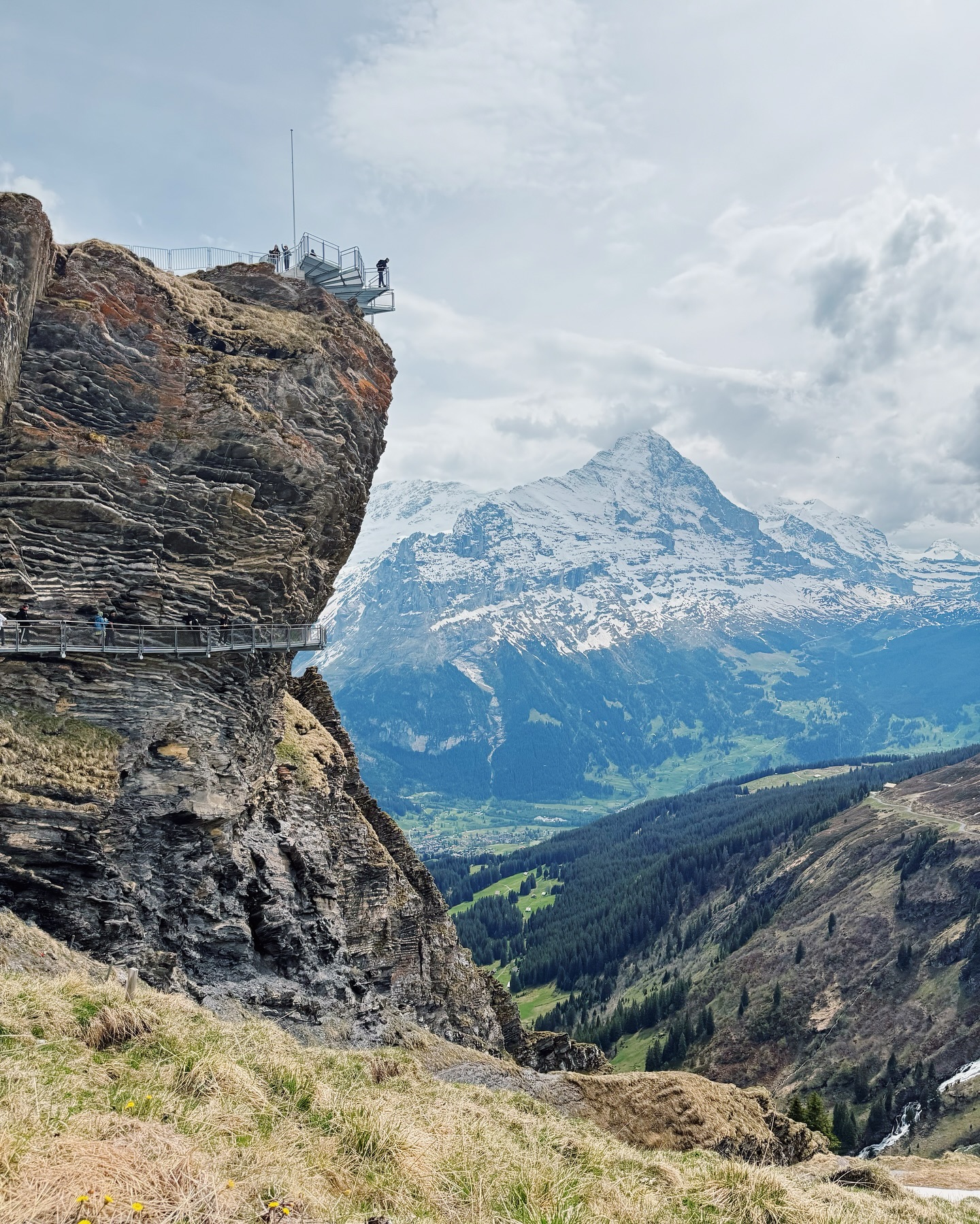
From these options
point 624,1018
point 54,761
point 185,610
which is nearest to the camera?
point 54,761

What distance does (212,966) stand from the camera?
32.0m

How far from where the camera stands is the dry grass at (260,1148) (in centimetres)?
1000

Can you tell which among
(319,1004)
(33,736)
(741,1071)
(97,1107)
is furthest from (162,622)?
(741,1071)

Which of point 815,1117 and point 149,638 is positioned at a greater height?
point 149,638

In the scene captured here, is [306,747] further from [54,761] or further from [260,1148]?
[260,1148]

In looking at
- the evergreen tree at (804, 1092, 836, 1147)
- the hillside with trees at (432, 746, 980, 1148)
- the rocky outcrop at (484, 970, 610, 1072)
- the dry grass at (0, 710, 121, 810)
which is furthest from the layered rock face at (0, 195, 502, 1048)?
the hillside with trees at (432, 746, 980, 1148)

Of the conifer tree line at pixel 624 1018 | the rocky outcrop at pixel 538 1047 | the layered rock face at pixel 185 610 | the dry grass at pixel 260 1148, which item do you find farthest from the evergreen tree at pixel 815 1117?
the conifer tree line at pixel 624 1018

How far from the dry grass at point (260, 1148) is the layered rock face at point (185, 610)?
9520 millimetres

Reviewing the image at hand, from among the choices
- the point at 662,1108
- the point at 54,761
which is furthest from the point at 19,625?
the point at 662,1108

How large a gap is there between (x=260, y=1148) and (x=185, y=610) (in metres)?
25.7

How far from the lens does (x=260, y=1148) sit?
40.5 ft

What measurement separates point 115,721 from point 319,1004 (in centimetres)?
1449

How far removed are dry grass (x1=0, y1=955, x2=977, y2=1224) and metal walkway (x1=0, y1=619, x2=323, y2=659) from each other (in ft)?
42.9

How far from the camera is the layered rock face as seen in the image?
29625mm
